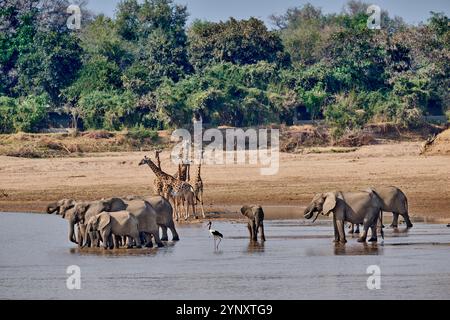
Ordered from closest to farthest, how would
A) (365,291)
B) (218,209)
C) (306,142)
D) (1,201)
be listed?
1. (365,291)
2. (218,209)
3. (1,201)
4. (306,142)

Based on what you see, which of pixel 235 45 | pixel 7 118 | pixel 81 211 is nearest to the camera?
pixel 81 211

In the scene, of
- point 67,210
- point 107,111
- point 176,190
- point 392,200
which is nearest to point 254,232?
point 392,200

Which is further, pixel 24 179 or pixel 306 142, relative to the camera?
pixel 306 142

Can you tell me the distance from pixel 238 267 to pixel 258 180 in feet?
42.3

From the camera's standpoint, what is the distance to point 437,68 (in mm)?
52250

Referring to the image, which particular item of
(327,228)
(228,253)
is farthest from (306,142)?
(228,253)

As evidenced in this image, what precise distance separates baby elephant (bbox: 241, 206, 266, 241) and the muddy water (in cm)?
19

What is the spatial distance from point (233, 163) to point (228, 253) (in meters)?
15.2

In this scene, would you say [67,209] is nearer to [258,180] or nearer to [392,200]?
[392,200]

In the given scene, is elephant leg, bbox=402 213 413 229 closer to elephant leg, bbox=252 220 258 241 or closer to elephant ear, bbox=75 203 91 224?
elephant leg, bbox=252 220 258 241

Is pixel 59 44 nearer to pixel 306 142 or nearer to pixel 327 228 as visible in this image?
pixel 306 142

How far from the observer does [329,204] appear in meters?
21.5
